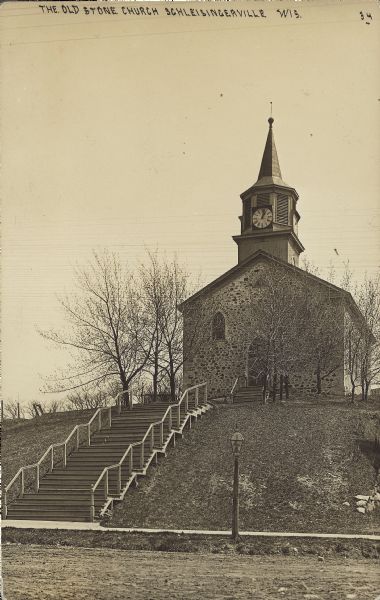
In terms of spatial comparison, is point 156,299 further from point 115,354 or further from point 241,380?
point 241,380

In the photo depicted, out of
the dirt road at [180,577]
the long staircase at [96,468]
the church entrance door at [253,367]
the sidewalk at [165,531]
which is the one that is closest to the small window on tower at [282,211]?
the church entrance door at [253,367]

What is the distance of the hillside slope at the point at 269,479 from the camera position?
16297 millimetres

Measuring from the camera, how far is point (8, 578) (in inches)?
384

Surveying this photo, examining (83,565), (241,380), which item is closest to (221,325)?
(241,380)

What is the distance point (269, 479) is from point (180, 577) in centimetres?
833

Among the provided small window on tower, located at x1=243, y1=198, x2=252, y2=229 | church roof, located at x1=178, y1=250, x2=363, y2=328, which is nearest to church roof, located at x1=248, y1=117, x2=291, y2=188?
small window on tower, located at x1=243, y1=198, x2=252, y2=229

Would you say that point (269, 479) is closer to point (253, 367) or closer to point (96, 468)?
point (96, 468)

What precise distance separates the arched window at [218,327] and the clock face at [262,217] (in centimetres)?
527

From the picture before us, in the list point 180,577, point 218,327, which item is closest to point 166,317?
point 218,327

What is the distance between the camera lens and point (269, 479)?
18.0 m

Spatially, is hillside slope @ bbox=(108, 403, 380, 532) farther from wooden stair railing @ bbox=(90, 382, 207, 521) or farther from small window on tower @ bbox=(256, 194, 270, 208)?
small window on tower @ bbox=(256, 194, 270, 208)

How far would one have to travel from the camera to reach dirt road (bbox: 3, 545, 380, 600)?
889cm

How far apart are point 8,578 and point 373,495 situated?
10173mm

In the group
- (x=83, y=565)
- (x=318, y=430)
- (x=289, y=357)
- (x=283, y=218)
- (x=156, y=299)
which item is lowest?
(x=83, y=565)
